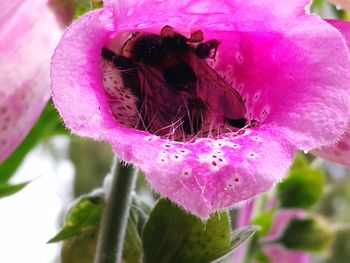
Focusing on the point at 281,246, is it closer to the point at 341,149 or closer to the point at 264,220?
the point at 264,220

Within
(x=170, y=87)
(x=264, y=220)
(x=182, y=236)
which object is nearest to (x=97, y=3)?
(x=170, y=87)

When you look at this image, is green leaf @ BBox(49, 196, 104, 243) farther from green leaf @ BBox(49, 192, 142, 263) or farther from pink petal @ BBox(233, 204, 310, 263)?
pink petal @ BBox(233, 204, 310, 263)

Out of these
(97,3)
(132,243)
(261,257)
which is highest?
(97,3)

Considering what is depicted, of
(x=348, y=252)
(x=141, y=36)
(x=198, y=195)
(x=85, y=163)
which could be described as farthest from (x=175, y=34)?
(x=348, y=252)

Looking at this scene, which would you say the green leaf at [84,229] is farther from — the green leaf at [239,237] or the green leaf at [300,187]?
the green leaf at [300,187]

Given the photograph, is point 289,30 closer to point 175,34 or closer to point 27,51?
point 175,34

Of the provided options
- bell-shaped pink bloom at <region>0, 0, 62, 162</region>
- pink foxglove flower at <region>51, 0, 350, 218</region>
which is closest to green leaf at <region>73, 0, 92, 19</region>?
bell-shaped pink bloom at <region>0, 0, 62, 162</region>

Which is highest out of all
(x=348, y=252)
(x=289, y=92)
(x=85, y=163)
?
(x=289, y=92)

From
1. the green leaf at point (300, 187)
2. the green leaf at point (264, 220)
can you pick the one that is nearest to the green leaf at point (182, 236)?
the green leaf at point (264, 220)
